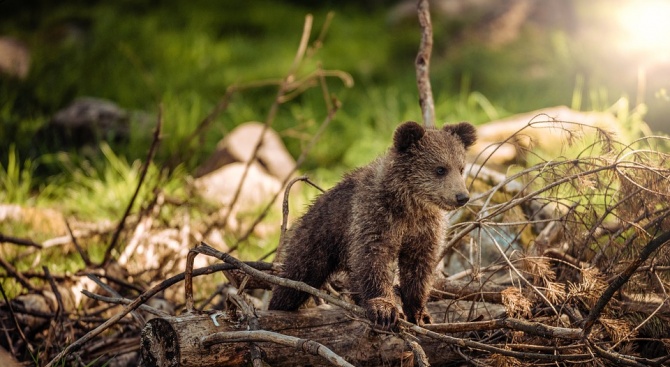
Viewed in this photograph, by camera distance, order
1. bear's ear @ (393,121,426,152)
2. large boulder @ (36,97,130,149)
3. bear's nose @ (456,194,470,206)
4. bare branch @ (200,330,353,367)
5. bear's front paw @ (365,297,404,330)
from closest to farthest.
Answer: bare branch @ (200,330,353,367), bear's front paw @ (365,297,404,330), bear's nose @ (456,194,470,206), bear's ear @ (393,121,426,152), large boulder @ (36,97,130,149)

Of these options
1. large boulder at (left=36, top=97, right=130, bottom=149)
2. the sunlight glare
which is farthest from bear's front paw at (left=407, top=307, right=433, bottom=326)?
the sunlight glare

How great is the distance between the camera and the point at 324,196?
4125mm

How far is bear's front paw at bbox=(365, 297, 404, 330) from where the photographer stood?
138 inches

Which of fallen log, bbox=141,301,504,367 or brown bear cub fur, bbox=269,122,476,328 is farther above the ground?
brown bear cub fur, bbox=269,122,476,328

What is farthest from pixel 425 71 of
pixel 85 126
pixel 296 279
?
pixel 85 126

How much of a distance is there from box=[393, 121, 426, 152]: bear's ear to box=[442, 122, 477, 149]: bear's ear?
0.22 metres

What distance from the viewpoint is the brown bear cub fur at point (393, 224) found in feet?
12.5

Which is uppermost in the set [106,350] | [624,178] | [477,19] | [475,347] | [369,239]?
[477,19]

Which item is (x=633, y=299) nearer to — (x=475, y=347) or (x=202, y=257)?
(x=475, y=347)

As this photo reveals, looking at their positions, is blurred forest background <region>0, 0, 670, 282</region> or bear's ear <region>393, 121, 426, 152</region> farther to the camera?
blurred forest background <region>0, 0, 670, 282</region>

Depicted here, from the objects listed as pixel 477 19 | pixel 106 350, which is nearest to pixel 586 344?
pixel 106 350

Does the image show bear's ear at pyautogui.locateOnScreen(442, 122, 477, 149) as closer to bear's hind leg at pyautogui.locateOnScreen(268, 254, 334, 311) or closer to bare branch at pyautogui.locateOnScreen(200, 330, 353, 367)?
bear's hind leg at pyautogui.locateOnScreen(268, 254, 334, 311)

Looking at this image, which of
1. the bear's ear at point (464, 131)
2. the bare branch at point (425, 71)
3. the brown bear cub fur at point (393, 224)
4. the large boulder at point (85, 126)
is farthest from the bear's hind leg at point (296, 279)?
the large boulder at point (85, 126)

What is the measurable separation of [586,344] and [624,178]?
88 centimetres
